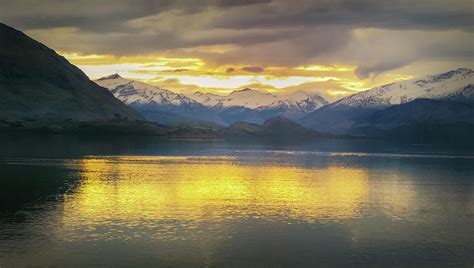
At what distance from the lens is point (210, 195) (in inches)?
5428

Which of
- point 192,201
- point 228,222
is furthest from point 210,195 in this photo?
point 228,222

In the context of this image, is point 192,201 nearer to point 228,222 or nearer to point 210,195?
point 210,195

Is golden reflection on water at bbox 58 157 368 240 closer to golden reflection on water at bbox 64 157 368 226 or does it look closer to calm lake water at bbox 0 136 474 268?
golden reflection on water at bbox 64 157 368 226

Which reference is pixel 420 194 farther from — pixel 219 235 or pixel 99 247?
pixel 99 247

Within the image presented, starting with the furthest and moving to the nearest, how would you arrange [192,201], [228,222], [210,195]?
[210,195] → [192,201] → [228,222]

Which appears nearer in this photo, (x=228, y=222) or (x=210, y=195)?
(x=228, y=222)

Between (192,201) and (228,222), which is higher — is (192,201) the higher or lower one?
the higher one

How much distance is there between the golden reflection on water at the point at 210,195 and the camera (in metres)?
109

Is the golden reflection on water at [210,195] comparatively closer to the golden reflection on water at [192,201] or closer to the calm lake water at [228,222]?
the golden reflection on water at [192,201]

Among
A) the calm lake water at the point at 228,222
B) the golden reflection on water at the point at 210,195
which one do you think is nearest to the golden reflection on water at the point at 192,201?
the golden reflection on water at the point at 210,195

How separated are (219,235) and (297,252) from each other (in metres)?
14.5

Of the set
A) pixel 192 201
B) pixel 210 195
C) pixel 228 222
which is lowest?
pixel 228 222

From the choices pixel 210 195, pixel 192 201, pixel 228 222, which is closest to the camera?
pixel 228 222

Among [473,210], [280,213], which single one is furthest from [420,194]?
[280,213]
